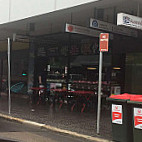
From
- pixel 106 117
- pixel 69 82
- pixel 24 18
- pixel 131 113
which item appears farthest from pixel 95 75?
pixel 131 113

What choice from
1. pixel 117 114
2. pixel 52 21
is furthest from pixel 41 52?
pixel 117 114

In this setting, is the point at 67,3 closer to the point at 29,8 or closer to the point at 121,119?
the point at 29,8

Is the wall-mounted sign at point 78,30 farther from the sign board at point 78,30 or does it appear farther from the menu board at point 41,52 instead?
the menu board at point 41,52

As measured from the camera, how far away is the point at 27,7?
1107 cm

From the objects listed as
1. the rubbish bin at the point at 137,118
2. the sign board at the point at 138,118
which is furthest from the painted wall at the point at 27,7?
the sign board at the point at 138,118

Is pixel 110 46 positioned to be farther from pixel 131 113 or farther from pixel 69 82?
pixel 131 113

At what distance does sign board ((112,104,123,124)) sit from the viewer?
6.55 m

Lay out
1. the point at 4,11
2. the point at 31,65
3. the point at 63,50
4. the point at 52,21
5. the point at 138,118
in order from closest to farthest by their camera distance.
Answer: the point at 138,118
the point at 4,11
the point at 52,21
the point at 63,50
the point at 31,65

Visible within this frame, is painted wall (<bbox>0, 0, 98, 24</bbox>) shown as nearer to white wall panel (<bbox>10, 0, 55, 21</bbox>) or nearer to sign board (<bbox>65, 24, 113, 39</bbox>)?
white wall panel (<bbox>10, 0, 55, 21</bbox>)

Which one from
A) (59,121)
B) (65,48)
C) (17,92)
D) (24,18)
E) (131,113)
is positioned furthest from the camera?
(17,92)

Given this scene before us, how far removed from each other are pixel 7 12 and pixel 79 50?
4.75 m

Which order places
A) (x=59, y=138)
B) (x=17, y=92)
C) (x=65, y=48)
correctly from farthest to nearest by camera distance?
(x=17, y=92) → (x=65, y=48) → (x=59, y=138)

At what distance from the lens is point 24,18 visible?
11.3 meters

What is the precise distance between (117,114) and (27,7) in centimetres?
676
